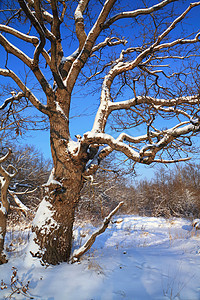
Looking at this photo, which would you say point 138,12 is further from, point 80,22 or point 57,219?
point 57,219

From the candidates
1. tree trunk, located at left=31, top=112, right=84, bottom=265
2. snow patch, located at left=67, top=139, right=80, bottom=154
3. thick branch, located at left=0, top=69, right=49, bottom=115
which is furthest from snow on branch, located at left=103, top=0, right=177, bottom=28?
snow patch, located at left=67, top=139, right=80, bottom=154

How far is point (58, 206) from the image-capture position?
141 inches

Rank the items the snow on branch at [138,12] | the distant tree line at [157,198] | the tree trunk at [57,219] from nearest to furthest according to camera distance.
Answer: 1. the tree trunk at [57,219]
2. the snow on branch at [138,12]
3. the distant tree line at [157,198]

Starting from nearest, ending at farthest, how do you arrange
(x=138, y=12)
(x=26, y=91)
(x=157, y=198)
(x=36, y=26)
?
(x=36, y=26)
(x=26, y=91)
(x=138, y=12)
(x=157, y=198)

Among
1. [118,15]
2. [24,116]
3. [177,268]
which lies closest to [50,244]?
[177,268]

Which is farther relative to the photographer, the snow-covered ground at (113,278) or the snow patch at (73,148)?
the snow patch at (73,148)

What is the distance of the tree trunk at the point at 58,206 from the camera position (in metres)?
3.40

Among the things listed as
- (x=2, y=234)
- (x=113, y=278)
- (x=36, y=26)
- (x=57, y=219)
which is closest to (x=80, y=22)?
(x=36, y=26)

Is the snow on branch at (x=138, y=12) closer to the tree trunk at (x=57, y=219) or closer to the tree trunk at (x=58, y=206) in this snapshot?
the tree trunk at (x=58, y=206)

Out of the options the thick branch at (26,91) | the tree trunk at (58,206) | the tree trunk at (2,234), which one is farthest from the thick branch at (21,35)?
the tree trunk at (2,234)

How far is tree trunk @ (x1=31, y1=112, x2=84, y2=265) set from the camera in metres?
3.40

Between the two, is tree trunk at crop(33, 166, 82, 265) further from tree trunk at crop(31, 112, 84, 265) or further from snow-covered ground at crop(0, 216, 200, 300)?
snow-covered ground at crop(0, 216, 200, 300)

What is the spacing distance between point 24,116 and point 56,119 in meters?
1.61

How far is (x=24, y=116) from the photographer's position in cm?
507
